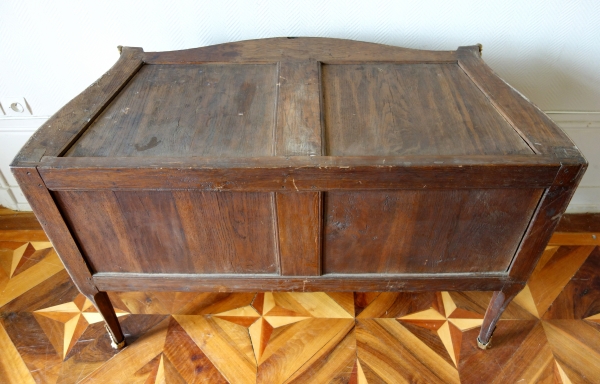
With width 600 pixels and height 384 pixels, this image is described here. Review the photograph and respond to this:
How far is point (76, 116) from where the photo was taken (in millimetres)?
789

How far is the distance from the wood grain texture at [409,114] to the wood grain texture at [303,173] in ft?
0.13

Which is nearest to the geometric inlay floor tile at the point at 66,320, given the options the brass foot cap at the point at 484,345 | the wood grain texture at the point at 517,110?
the brass foot cap at the point at 484,345

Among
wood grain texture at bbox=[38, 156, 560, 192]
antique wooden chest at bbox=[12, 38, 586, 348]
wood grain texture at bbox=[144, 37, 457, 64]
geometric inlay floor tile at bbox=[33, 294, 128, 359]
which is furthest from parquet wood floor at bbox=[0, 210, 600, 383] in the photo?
wood grain texture at bbox=[144, 37, 457, 64]

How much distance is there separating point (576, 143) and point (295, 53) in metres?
0.96

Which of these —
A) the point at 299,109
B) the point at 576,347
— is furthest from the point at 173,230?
the point at 576,347

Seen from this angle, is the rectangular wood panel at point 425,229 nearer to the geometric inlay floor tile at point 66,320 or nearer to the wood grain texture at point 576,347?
the wood grain texture at point 576,347

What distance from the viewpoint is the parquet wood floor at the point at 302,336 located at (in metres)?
0.98

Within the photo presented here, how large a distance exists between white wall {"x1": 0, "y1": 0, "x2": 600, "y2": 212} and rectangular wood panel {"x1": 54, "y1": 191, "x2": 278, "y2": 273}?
57 cm

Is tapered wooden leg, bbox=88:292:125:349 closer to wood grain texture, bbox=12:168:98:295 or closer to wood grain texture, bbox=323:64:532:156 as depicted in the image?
wood grain texture, bbox=12:168:98:295

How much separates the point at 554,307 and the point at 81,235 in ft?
3.91

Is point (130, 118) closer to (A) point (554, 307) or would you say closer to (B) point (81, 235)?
(B) point (81, 235)

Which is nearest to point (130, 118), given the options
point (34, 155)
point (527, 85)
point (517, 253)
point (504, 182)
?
point (34, 155)

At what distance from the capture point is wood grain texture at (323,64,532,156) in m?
0.72

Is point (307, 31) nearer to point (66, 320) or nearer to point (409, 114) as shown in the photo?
point (409, 114)
